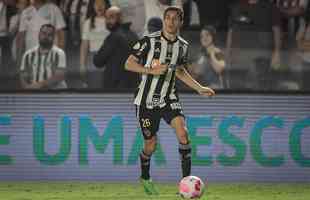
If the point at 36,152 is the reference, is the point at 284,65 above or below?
above

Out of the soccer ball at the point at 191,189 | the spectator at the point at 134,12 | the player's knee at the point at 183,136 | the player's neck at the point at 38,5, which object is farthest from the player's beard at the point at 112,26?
the soccer ball at the point at 191,189

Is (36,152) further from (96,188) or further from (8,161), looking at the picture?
(96,188)

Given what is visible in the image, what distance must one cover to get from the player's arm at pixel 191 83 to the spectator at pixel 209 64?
2.30 m

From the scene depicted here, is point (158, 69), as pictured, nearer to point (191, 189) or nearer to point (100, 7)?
point (191, 189)

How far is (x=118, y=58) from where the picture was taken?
12984mm

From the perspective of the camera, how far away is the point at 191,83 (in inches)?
411

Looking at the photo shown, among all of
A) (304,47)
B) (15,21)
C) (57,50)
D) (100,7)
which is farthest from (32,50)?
(304,47)

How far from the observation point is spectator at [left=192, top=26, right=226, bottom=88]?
42.4 feet

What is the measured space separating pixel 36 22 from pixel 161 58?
2.86 meters

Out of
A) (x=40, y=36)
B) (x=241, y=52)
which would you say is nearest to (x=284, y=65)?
(x=241, y=52)

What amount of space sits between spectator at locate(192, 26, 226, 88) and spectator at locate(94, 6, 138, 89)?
2.97 feet

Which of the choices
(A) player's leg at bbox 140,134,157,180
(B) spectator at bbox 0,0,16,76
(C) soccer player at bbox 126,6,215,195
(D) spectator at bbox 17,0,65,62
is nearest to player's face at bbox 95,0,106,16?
(D) spectator at bbox 17,0,65,62

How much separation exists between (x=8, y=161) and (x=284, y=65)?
395 centimetres

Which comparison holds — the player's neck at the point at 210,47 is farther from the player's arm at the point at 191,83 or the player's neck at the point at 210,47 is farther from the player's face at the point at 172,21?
the player's face at the point at 172,21
